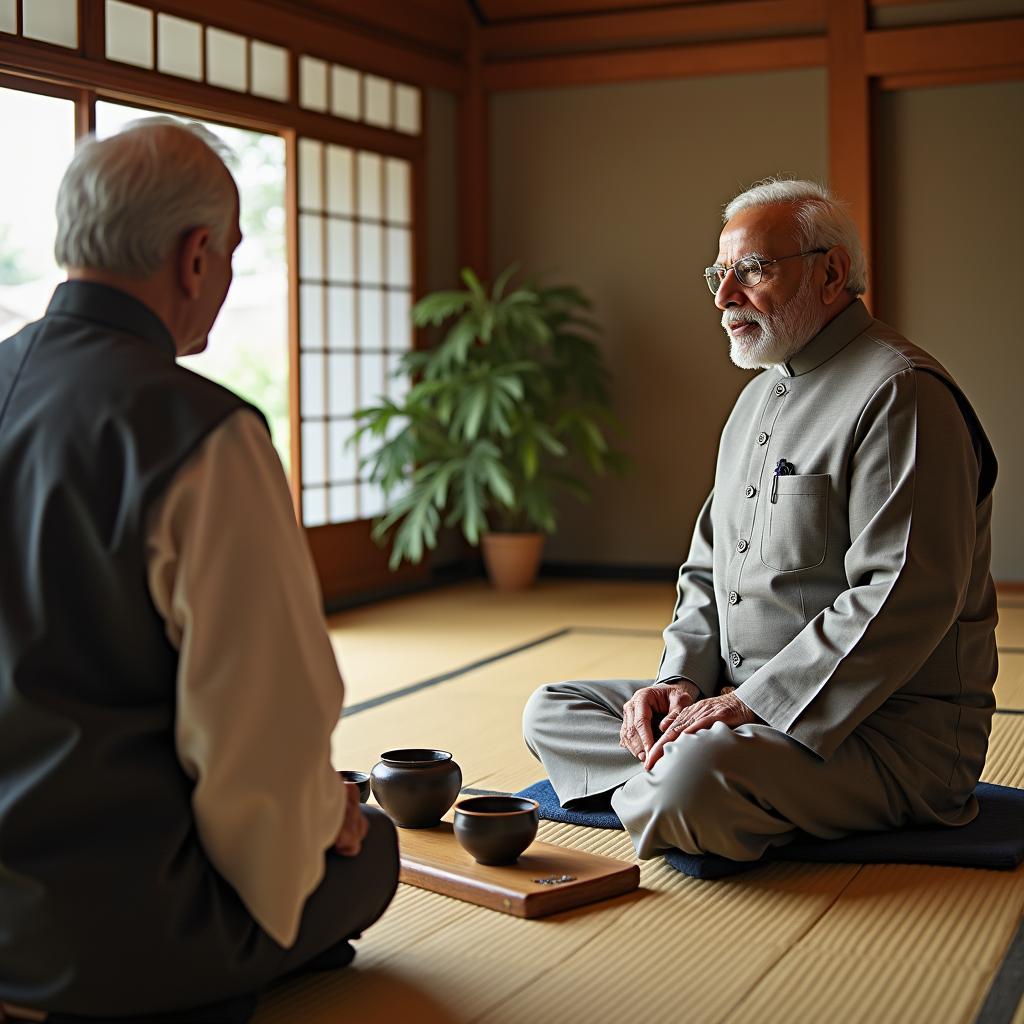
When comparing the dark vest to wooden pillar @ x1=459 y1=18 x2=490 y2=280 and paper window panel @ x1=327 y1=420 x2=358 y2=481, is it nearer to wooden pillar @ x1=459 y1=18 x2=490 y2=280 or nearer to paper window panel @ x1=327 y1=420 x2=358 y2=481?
paper window panel @ x1=327 y1=420 x2=358 y2=481

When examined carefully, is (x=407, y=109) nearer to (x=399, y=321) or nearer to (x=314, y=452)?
(x=399, y=321)

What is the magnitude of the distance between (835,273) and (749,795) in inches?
38.1

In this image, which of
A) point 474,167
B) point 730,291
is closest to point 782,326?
point 730,291

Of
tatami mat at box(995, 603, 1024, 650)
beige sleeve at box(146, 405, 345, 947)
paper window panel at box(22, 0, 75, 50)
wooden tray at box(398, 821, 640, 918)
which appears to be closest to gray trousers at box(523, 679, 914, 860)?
wooden tray at box(398, 821, 640, 918)

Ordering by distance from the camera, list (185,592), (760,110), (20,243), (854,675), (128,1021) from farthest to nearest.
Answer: (20,243)
(760,110)
(854,675)
(128,1021)
(185,592)

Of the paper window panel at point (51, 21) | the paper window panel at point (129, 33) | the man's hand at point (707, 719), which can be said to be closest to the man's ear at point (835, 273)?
the man's hand at point (707, 719)

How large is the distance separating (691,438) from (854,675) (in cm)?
423

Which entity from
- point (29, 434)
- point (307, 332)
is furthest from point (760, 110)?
point (29, 434)

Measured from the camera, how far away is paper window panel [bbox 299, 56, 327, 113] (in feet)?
18.7

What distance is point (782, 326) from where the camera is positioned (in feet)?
8.59

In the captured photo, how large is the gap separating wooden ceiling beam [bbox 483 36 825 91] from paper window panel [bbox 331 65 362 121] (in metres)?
0.93

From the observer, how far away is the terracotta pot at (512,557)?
21.0 ft

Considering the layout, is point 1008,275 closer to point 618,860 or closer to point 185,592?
point 618,860

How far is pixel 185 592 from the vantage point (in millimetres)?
1486
